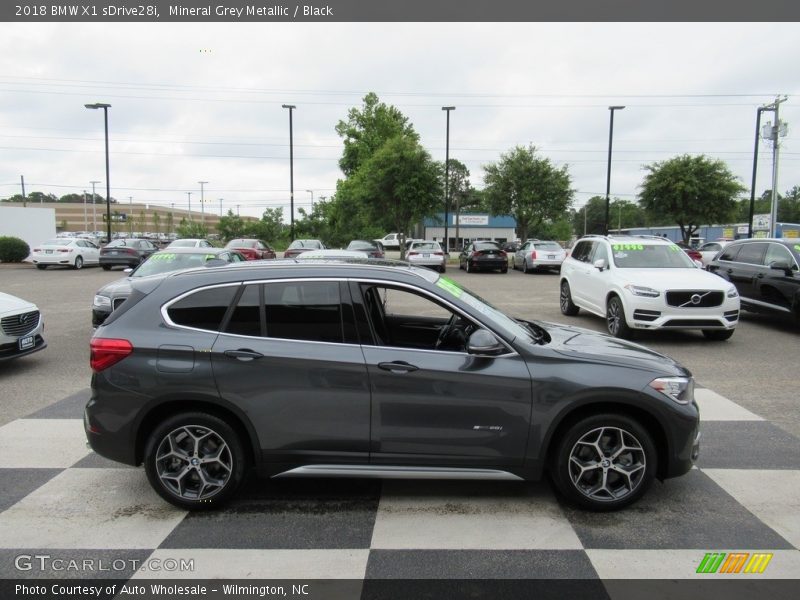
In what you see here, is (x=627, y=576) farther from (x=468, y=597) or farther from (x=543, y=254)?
(x=543, y=254)

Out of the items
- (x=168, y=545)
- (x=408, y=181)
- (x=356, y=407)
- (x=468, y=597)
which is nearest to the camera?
(x=468, y=597)

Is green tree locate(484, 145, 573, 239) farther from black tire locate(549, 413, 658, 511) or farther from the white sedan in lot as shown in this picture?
black tire locate(549, 413, 658, 511)

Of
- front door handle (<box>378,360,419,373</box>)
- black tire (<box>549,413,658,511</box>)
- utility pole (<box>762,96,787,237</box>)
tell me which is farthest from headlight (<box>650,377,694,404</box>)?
utility pole (<box>762,96,787,237</box>)

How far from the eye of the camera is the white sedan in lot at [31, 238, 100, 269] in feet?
88.7

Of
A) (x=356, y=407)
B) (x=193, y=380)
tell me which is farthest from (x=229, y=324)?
(x=356, y=407)

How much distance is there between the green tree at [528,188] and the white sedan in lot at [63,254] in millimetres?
23936

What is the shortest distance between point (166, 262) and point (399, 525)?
8784 mm

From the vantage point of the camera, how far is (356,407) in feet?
12.2

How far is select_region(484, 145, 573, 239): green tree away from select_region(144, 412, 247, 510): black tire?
114 ft

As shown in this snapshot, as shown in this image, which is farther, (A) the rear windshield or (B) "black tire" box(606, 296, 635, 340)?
(A) the rear windshield

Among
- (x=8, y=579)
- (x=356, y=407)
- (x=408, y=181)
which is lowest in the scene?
(x=8, y=579)

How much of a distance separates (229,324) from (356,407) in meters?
1.04

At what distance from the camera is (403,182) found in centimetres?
3181

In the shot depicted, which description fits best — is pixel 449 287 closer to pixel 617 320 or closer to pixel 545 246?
pixel 617 320
